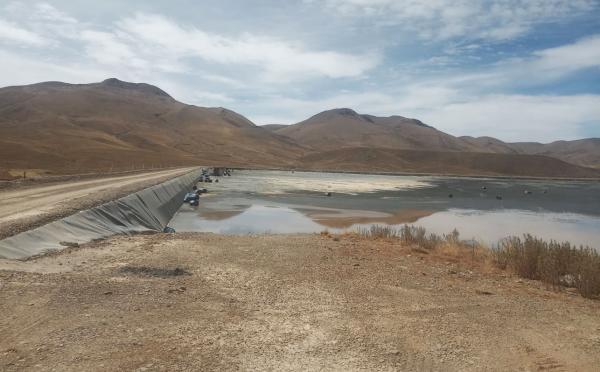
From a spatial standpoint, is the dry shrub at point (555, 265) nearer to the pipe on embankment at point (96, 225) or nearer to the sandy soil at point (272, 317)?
the sandy soil at point (272, 317)

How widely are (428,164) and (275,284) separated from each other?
140 m

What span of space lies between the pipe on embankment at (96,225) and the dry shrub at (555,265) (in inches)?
443

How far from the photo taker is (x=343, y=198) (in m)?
40.0

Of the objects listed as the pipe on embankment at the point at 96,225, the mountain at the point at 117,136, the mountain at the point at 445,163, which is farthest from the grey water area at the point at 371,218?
the mountain at the point at 445,163

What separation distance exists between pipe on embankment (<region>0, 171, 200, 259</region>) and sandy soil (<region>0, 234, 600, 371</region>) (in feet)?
2.25

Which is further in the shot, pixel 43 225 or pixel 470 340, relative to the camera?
pixel 43 225

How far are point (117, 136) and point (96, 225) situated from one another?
12373cm

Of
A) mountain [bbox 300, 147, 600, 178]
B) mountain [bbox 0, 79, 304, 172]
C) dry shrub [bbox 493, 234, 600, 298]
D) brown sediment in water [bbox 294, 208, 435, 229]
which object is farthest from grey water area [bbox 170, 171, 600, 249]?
mountain [bbox 300, 147, 600, 178]

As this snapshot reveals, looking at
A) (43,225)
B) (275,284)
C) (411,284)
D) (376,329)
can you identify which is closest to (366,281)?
(411,284)

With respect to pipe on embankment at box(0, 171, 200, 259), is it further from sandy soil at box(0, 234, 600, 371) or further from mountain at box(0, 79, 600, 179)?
mountain at box(0, 79, 600, 179)

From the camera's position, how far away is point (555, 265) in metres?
11.3

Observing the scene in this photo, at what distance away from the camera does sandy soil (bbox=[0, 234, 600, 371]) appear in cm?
529

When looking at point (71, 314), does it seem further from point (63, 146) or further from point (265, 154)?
point (265, 154)

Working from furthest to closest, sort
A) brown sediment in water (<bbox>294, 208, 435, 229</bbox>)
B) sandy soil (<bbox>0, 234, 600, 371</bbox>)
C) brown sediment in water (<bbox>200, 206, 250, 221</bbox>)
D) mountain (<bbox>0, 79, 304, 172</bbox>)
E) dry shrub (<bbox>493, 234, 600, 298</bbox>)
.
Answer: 1. mountain (<bbox>0, 79, 304, 172</bbox>)
2. brown sediment in water (<bbox>294, 208, 435, 229</bbox>)
3. brown sediment in water (<bbox>200, 206, 250, 221</bbox>)
4. dry shrub (<bbox>493, 234, 600, 298</bbox>)
5. sandy soil (<bbox>0, 234, 600, 371</bbox>)
